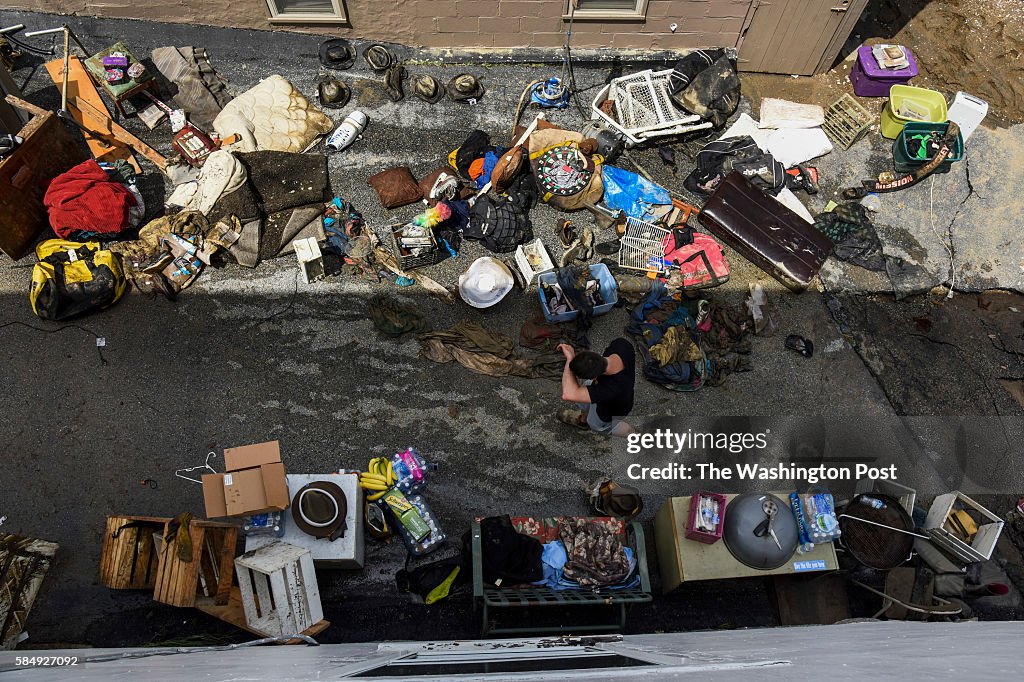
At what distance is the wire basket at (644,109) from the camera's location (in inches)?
344

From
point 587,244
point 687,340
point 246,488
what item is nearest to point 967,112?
point 687,340

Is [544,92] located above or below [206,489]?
above

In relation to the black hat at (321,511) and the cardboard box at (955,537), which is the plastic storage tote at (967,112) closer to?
the cardboard box at (955,537)

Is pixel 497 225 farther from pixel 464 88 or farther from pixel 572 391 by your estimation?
pixel 572 391

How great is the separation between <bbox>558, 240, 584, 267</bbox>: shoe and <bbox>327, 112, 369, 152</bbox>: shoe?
338 cm

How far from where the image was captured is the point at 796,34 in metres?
9.15

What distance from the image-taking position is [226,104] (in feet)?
28.8

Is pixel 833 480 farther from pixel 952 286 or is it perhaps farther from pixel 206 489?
pixel 206 489

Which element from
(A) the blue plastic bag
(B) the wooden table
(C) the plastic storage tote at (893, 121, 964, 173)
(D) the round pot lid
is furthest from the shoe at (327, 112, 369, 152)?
(C) the plastic storage tote at (893, 121, 964, 173)

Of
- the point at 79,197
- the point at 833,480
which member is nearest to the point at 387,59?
the point at 79,197

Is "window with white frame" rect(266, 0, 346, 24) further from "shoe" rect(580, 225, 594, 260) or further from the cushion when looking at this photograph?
"shoe" rect(580, 225, 594, 260)

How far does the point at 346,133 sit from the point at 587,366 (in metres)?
5.08

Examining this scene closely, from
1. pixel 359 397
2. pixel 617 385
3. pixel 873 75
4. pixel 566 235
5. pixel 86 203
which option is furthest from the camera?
pixel 873 75

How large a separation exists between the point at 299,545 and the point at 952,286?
28.3 ft
